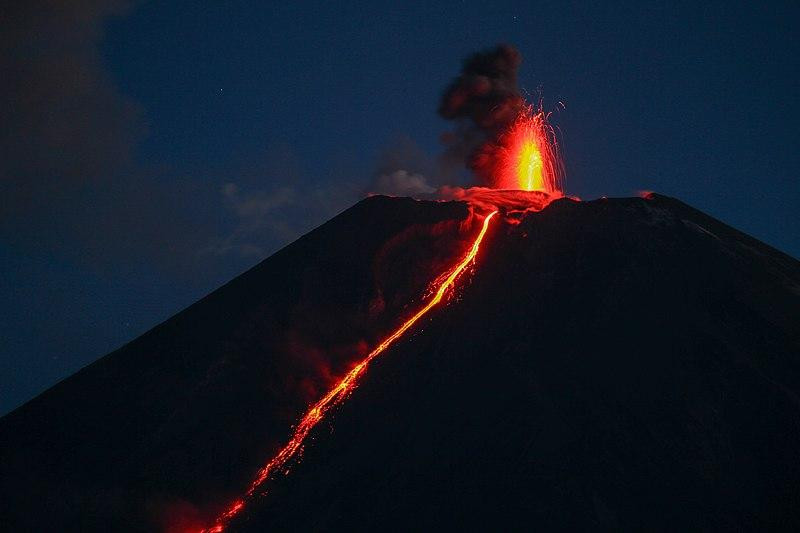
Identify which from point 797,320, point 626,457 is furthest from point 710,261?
point 626,457

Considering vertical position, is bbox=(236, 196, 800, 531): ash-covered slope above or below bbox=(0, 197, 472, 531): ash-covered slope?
below

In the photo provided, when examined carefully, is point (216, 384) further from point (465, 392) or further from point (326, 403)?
point (465, 392)

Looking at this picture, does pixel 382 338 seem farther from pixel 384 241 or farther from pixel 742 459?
pixel 742 459

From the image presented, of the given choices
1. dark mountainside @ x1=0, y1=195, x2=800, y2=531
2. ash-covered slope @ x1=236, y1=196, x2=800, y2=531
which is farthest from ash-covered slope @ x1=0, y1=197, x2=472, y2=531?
Answer: ash-covered slope @ x1=236, y1=196, x2=800, y2=531

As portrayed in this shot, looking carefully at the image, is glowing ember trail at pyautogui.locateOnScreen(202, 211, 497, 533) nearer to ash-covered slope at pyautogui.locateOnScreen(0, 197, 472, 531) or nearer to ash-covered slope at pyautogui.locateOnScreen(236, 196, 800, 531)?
ash-covered slope at pyautogui.locateOnScreen(0, 197, 472, 531)

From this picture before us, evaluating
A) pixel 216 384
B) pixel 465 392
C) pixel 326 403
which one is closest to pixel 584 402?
pixel 465 392

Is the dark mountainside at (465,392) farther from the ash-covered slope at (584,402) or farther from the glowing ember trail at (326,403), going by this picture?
the glowing ember trail at (326,403)
